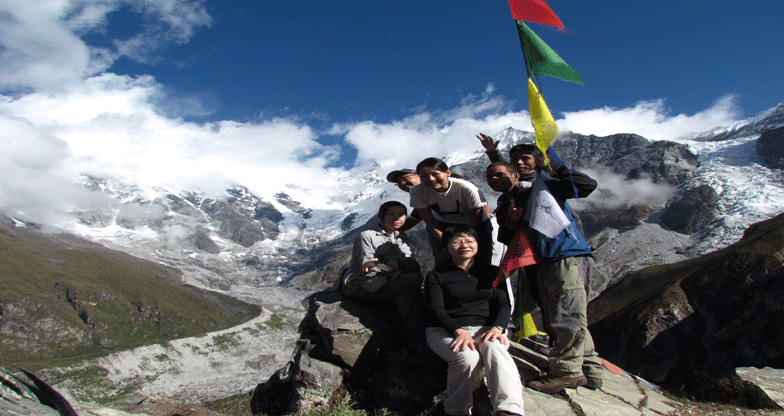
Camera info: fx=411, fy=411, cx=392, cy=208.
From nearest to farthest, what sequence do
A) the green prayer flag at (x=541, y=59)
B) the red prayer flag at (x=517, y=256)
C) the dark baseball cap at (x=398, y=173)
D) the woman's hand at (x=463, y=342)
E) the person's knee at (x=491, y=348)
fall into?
the person's knee at (x=491, y=348) < the woman's hand at (x=463, y=342) < the red prayer flag at (x=517, y=256) < the green prayer flag at (x=541, y=59) < the dark baseball cap at (x=398, y=173)

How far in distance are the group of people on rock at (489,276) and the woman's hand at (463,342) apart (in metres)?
0.02

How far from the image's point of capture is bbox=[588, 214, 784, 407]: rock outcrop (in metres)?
101

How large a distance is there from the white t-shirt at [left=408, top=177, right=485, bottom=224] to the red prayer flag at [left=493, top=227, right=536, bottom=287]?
1.18 meters

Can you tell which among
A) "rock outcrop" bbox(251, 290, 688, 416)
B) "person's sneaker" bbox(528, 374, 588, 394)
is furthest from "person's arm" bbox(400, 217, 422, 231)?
"person's sneaker" bbox(528, 374, 588, 394)

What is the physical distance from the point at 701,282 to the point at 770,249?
2025 centimetres

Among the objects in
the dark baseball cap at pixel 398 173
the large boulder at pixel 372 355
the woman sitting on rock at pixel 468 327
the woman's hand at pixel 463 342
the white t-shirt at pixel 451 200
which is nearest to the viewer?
the woman sitting on rock at pixel 468 327

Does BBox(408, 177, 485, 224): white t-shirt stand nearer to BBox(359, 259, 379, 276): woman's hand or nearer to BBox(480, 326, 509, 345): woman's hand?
BBox(359, 259, 379, 276): woman's hand

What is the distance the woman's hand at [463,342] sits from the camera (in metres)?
6.96

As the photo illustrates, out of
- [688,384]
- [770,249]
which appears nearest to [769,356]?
[688,384]

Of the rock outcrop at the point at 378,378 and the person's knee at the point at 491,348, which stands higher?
the person's knee at the point at 491,348

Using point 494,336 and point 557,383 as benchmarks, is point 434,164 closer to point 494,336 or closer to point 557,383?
point 494,336

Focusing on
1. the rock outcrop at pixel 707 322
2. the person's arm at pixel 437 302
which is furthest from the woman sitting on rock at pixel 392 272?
the rock outcrop at pixel 707 322

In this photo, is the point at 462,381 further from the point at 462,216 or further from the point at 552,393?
the point at 462,216

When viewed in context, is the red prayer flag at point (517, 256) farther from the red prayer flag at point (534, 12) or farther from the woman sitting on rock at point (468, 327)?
the red prayer flag at point (534, 12)
